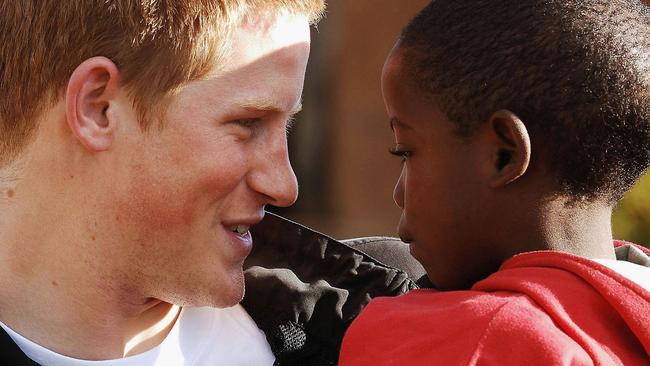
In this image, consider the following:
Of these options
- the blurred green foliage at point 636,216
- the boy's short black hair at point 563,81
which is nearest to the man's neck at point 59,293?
the boy's short black hair at point 563,81

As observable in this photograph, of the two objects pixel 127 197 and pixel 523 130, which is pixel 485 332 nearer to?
pixel 523 130

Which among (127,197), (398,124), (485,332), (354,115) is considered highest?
(398,124)

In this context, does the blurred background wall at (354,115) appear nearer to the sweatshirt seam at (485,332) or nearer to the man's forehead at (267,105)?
the man's forehead at (267,105)

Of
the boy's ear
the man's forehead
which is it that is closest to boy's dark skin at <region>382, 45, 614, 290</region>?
the boy's ear

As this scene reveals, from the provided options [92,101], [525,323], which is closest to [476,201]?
[525,323]

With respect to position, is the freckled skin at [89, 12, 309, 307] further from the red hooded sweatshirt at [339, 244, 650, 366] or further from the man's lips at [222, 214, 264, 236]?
the red hooded sweatshirt at [339, 244, 650, 366]

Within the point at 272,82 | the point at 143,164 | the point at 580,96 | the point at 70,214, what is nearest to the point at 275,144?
the point at 272,82

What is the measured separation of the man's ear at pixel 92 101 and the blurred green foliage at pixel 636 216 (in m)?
3.67

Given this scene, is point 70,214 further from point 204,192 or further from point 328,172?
point 328,172

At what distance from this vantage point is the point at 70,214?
2355 mm

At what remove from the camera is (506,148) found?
2.14 meters

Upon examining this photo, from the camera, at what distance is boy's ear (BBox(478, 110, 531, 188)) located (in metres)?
2.11

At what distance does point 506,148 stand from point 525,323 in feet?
1.26

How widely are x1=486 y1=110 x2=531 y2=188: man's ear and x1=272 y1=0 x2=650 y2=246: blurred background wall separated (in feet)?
17.3
